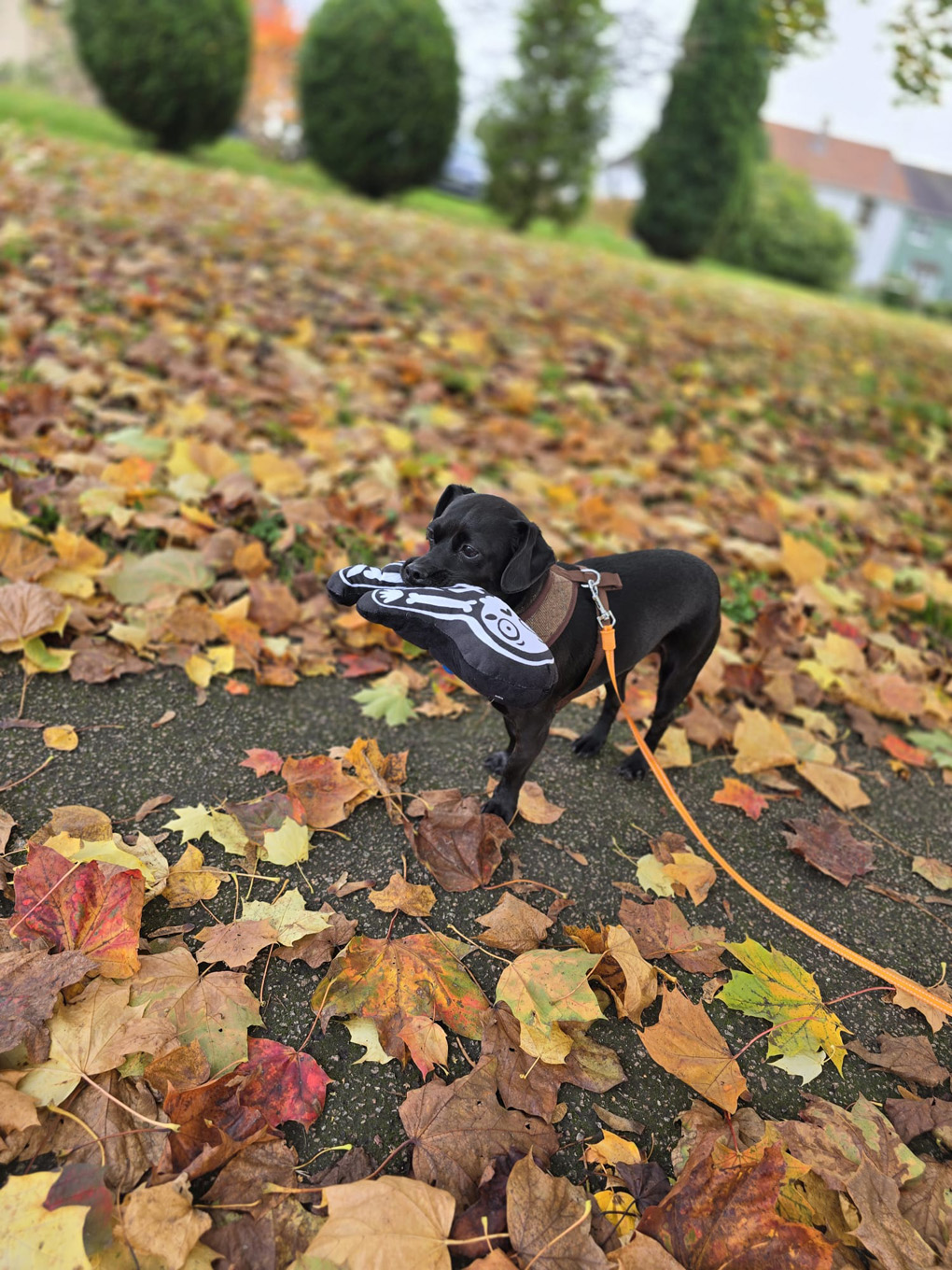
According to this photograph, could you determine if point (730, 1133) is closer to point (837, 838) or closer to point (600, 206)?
point (837, 838)

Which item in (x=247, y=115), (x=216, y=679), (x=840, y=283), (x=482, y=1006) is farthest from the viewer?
(x=840, y=283)

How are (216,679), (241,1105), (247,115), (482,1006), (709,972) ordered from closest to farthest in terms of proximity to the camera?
(241,1105), (482,1006), (709,972), (216,679), (247,115)

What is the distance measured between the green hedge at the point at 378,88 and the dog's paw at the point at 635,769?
47.9 ft

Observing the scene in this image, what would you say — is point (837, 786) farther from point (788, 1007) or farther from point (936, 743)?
point (788, 1007)

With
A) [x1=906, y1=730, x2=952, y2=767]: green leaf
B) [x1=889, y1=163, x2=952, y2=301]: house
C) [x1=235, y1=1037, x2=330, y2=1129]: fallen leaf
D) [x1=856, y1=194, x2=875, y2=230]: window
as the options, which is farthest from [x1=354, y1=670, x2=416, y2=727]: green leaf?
[x1=889, y1=163, x2=952, y2=301]: house

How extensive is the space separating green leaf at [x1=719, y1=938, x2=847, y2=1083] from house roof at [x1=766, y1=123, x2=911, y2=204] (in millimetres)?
59529

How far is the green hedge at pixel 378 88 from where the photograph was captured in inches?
533

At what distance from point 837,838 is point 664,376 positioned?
578 centimetres

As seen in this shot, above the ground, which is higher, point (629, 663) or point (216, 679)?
point (629, 663)

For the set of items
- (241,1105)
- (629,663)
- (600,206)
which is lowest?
(241,1105)

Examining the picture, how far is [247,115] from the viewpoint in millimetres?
27719

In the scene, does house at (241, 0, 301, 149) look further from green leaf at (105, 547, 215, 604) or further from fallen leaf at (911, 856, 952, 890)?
fallen leaf at (911, 856, 952, 890)

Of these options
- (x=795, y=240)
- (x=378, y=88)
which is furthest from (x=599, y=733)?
(x=795, y=240)

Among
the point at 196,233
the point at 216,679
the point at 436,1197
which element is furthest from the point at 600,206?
the point at 436,1197
